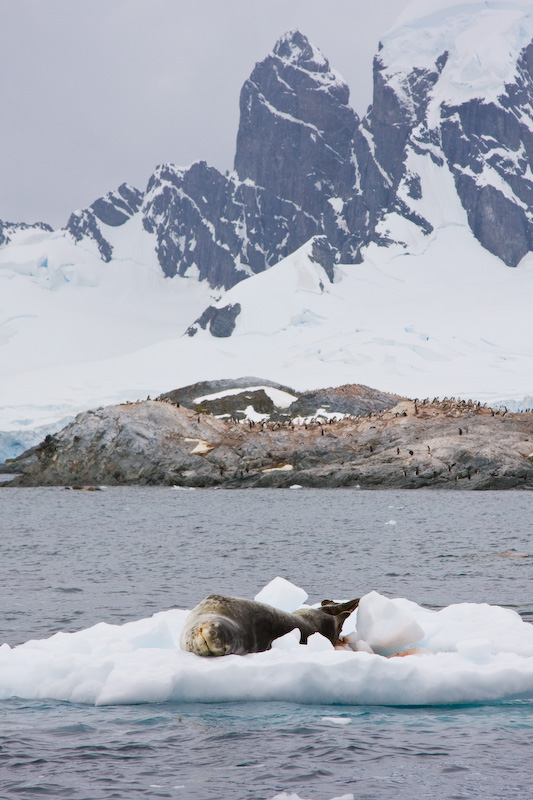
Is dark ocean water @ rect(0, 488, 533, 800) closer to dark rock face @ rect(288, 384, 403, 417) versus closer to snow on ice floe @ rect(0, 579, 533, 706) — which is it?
snow on ice floe @ rect(0, 579, 533, 706)

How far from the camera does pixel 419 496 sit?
5747cm

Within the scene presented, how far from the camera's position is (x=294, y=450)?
7269cm

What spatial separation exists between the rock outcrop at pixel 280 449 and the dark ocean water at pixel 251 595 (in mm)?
17461

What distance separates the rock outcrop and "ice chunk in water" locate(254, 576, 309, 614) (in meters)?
53.1

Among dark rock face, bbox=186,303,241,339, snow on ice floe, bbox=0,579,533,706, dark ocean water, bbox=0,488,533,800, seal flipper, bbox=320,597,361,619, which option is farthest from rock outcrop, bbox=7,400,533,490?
dark rock face, bbox=186,303,241,339

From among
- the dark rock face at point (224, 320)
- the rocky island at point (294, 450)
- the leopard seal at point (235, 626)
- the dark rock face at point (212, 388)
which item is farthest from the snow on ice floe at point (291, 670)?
the dark rock face at point (224, 320)

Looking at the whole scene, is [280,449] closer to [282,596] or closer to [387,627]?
[282,596]

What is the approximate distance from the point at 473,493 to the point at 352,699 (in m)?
52.1

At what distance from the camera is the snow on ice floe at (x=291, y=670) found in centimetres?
967

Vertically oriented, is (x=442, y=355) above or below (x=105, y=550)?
above

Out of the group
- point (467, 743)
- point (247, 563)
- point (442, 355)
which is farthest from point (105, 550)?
point (442, 355)

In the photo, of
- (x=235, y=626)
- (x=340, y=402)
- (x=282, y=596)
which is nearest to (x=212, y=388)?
(x=340, y=402)

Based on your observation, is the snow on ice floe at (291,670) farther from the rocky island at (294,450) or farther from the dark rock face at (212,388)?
the dark rock face at (212,388)

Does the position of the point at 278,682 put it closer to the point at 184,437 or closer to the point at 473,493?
the point at 473,493
